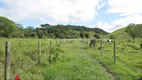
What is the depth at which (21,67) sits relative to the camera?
12023mm

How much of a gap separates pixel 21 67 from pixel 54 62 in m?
3.97

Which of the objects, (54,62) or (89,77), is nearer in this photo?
(89,77)

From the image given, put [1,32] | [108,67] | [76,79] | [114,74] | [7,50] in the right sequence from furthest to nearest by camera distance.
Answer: [1,32], [108,67], [114,74], [76,79], [7,50]

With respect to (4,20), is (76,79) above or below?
below

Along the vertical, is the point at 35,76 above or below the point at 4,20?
below

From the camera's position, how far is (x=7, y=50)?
8008mm

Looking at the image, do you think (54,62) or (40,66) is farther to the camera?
(54,62)

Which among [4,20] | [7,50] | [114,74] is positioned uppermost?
[4,20]

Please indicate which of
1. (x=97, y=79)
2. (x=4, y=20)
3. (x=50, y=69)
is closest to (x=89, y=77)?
(x=97, y=79)

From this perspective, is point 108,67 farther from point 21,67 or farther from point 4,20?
point 4,20

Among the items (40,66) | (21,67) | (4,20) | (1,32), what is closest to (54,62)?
(40,66)

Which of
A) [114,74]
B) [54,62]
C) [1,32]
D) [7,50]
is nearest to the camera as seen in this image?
[7,50]

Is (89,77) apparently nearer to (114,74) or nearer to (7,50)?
(114,74)

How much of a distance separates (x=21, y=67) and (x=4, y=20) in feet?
295
